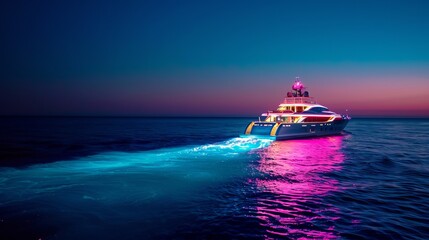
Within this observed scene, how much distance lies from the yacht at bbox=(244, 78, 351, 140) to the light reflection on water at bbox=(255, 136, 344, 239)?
619 inches

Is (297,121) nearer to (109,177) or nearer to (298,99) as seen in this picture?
(298,99)

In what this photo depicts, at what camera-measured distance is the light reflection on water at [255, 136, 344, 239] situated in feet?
25.6

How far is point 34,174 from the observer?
15.3 metres

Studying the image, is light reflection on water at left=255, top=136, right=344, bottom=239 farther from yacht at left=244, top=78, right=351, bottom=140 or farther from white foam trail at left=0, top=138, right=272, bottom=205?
yacht at left=244, top=78, right=351, bottom=140

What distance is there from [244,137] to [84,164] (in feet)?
75.4

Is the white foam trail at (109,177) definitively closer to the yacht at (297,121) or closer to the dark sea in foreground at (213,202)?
the dark sea in foreground at (213,202)

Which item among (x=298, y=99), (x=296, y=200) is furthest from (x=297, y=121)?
(x=296, y=200)

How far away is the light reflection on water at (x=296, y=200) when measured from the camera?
781 cm

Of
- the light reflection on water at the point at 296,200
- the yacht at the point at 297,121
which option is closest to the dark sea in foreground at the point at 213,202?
the light reflection on water at the point at 296,200

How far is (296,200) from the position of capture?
10.5m

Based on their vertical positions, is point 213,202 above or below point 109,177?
below

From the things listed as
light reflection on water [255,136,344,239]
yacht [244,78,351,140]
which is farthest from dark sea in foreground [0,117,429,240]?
yacht [244,78,351,140]

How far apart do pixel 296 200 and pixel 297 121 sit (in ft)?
92.9

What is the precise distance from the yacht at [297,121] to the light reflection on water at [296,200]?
15731mm
